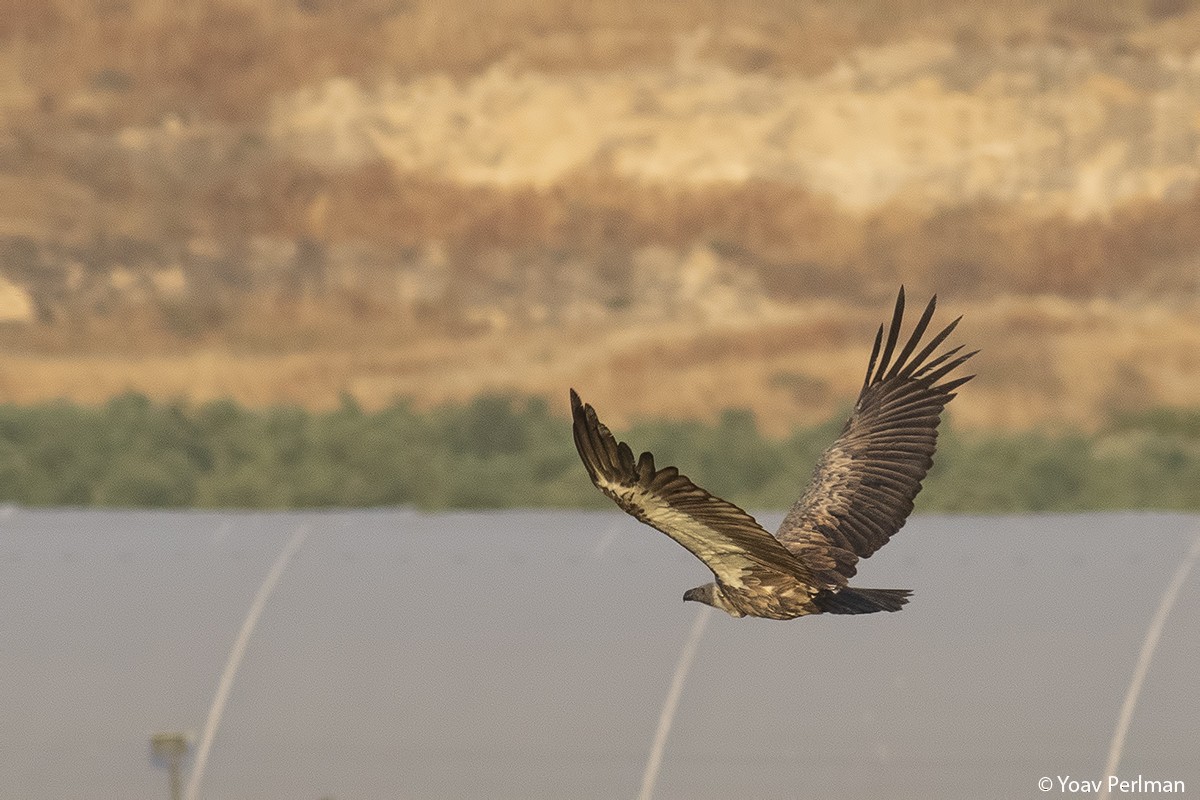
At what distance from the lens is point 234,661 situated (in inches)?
682

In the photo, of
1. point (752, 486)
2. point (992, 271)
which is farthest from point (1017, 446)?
point (992, 271)

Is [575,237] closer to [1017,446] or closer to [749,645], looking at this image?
[1017,446]

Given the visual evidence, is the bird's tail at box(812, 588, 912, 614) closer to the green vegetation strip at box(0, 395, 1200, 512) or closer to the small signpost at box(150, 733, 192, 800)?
the small signpost at box(150, 733, 192, 800)

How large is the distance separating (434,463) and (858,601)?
3462cm

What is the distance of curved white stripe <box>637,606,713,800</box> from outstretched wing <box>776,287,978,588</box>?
436cm

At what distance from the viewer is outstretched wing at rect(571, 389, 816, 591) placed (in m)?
7.71

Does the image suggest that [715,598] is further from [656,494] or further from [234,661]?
[234,661]

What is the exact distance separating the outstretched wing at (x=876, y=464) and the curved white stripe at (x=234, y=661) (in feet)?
23.3

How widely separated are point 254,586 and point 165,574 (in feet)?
2.62

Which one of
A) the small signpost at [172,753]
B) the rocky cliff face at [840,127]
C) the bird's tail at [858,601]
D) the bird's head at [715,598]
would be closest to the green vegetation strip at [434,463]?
the small signpost at [172,753]

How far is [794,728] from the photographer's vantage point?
623 inches

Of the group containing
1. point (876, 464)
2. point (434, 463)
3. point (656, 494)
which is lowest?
point (656, 494)

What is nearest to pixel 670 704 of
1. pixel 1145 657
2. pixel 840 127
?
pixel 1145 657

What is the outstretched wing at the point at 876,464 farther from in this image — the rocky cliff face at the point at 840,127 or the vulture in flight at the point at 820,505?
the rocky cliff face at the point at 840,127
